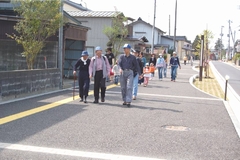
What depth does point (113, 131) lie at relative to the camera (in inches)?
297

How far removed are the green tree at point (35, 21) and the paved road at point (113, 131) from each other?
11.7ft

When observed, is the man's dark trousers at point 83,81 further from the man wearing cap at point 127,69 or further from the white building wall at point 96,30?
the white building wall at point 96,30

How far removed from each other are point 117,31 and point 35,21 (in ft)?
57.4

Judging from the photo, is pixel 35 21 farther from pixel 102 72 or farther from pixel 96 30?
pixel 96 30

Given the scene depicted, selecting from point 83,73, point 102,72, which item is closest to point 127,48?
point 102,72

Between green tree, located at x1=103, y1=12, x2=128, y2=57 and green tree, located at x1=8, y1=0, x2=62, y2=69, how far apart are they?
15.7 meters

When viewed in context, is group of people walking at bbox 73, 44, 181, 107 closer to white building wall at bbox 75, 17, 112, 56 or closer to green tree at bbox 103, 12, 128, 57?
green tree at bbox 103, 12, 128, 57

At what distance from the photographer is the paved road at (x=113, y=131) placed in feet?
19.7

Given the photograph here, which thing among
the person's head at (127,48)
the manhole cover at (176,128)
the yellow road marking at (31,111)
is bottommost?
the manhole cover at (176,128)

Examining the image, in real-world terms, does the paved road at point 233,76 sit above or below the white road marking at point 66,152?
above

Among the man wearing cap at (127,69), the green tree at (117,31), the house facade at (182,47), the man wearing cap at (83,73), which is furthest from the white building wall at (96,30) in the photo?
the house facade at (182,47)

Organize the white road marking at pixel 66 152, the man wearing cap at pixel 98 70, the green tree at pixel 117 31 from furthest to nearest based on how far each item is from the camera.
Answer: the green tree at pixel 117 31 → the man wearing cap at pixel 98 70 → the white road marking at pixel 66 152

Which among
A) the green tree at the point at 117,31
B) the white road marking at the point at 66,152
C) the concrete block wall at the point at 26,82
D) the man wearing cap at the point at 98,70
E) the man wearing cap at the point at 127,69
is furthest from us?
the green tree at the point at 117,31

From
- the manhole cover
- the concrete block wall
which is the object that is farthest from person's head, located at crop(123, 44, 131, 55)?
the concrete block wall
